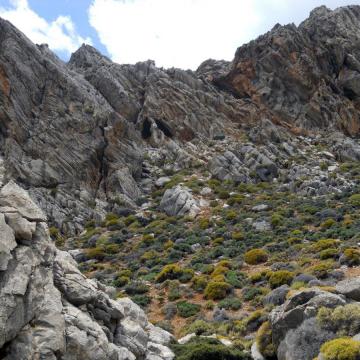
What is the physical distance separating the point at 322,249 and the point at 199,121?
45280 millimetres

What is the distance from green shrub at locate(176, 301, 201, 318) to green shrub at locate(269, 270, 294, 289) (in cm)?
427

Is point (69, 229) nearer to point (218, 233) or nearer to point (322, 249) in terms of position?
point (218, 233)

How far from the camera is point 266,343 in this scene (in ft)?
55.3

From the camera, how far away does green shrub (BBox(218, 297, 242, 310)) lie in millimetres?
23566

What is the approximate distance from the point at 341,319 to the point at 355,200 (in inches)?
1173

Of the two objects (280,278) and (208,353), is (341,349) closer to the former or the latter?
(208,353)

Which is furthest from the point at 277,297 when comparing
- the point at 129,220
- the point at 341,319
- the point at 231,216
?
the point at 129,220

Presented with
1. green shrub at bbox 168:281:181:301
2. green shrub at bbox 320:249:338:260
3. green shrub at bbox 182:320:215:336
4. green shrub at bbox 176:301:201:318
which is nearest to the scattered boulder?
green shrub at bbox 182:320:215:336

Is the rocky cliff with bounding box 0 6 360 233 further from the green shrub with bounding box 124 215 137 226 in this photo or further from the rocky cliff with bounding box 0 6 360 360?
the green shrub with bounding box 124 215 137 226

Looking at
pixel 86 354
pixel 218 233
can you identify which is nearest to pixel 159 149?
pixel 218 233

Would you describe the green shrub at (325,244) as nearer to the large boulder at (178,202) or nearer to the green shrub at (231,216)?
the green shrub at (231,216)

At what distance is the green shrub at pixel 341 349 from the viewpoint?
12.5m

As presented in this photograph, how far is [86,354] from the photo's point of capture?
12406mm

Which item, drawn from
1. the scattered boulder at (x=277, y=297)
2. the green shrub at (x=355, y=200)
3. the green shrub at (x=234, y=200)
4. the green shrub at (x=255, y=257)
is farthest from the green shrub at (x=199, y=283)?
the green shrub at (x=234, y=200)
